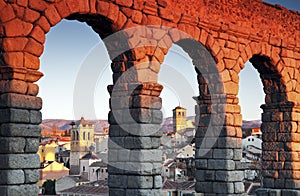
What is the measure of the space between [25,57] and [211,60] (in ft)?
18.0

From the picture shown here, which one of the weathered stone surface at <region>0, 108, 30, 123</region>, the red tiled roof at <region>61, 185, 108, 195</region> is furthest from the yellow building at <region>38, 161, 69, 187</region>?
the weathered stone surface at <region>0, 108, 30, 123</region>

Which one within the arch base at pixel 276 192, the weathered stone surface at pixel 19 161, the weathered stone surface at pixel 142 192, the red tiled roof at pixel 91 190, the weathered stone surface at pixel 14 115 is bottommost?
the red tiled roof at pixel 91 190

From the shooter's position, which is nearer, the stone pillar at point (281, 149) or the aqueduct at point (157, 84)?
the aqueduct at point (157, 84)

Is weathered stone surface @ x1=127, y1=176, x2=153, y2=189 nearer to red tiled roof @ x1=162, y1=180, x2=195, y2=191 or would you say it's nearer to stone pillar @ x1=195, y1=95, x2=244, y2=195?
stone pillar @ x1=195, y1=95, x2=244, y2=195

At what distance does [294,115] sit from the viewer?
53.1ft

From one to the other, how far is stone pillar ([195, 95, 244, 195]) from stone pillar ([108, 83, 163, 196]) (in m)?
2.45

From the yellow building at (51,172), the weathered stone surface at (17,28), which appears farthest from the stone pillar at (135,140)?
the yellow building at (51,172)

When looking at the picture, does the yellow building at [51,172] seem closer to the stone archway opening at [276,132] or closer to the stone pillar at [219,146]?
the stone archway opening at [276,132]

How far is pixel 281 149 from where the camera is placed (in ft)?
53.0

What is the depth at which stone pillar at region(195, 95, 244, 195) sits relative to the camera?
→ 1384cm

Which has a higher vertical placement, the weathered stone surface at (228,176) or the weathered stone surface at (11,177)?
the weathered stone surface at (11,177)

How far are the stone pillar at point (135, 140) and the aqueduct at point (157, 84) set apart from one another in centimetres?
2

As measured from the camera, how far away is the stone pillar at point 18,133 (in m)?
9.51

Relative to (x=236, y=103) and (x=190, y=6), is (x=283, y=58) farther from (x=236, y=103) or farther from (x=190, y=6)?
(x=190, y=6)
